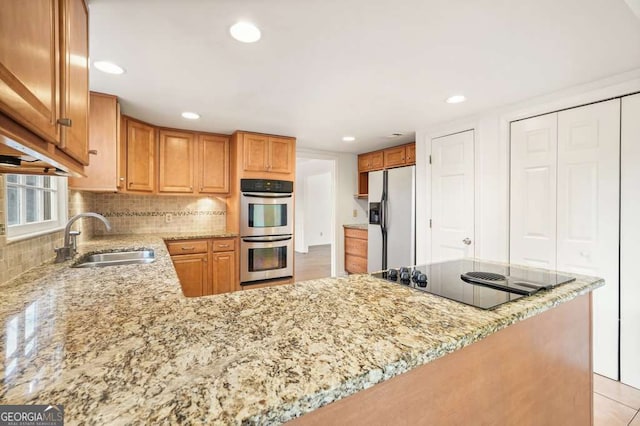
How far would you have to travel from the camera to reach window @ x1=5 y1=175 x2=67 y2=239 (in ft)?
4.92

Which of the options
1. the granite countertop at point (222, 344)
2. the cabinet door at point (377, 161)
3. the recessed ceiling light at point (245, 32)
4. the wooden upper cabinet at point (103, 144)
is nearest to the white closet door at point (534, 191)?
the granite countertop at point (222, 344)

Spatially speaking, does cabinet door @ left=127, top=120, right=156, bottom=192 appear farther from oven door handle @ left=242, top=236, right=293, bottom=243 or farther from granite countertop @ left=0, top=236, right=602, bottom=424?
granite countertop @ left=0, top=236, right=602, bottom=424

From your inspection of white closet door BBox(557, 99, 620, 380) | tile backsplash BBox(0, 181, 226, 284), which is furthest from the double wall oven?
white closet door BBox(557, 99, 620, 380)

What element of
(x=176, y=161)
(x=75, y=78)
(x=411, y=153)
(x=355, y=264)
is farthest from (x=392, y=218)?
(x=75, y=78)

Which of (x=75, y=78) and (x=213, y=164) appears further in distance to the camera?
(x=213, y=164)

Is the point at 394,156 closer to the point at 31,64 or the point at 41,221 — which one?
the point at 41,221

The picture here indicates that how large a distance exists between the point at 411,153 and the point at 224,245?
2.73 meters

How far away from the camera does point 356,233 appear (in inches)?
185

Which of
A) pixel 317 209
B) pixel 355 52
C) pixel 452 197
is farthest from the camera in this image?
pixel 317 209

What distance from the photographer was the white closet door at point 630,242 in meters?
Answer: 1.93

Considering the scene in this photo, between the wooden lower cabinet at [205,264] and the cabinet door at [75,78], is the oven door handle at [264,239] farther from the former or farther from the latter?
the cabinet door at [75,78]

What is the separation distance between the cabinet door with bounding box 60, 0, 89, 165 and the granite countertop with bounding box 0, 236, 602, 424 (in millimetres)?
545

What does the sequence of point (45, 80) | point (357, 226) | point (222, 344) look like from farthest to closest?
point (357, 226) < point (45, 80) < point (222, 344)

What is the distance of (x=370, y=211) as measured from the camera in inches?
167
